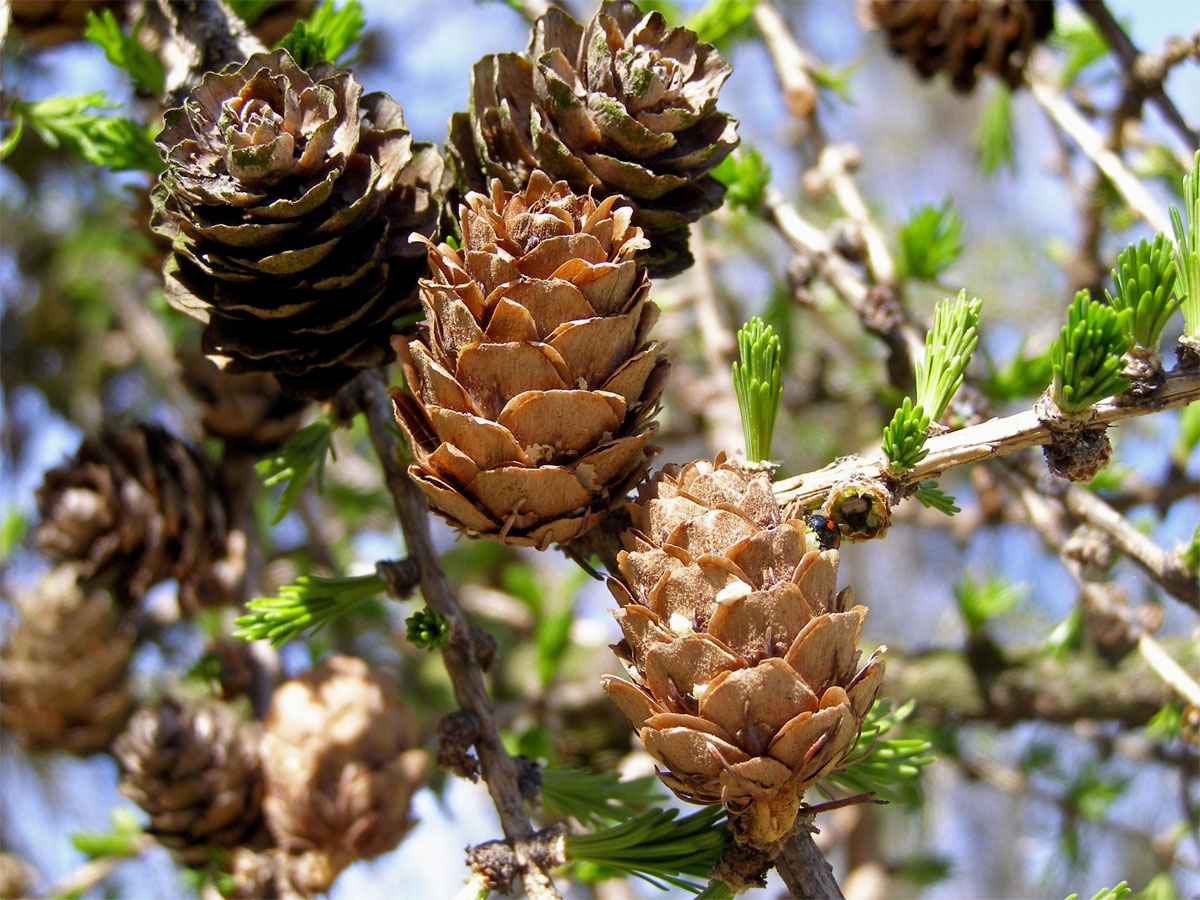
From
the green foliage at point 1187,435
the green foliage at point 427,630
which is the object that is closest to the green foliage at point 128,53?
the green foliage at point 427,630

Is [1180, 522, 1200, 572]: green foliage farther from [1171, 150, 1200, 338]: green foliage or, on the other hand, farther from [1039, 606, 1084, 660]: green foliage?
[1171, 150, 1200, 338]: green foliage

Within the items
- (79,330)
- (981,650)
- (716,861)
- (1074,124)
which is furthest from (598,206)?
(79,330)

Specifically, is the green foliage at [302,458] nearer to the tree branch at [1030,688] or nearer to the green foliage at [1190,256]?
the green foliage at [1190,256]

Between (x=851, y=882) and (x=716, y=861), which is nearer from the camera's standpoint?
(x=716, y=861)

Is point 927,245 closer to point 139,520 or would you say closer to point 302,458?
point 302,458

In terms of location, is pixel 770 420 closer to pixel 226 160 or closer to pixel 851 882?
pixel 226 160

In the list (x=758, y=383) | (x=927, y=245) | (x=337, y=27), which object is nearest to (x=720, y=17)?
(x=927, y=245)

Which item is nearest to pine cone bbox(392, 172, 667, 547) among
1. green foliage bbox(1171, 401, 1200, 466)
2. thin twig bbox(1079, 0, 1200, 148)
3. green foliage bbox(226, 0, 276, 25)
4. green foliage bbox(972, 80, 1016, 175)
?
green foliage bbox(226, 0, 276, 25)
